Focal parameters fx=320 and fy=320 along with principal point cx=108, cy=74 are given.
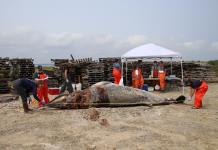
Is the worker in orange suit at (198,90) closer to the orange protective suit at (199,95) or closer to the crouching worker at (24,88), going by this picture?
the orange protective suit at (199,95)

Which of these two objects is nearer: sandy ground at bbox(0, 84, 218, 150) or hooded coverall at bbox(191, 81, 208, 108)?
sandy ground at bbox(0, 84, 218, 150)

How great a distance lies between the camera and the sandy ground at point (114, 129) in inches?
262

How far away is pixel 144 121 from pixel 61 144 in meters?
2.87

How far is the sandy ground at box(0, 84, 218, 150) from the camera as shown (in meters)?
6.66

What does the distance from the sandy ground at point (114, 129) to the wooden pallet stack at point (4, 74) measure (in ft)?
24.6

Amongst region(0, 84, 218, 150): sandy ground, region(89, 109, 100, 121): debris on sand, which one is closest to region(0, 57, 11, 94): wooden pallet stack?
region(0, 84, 218, 150): sandy ground

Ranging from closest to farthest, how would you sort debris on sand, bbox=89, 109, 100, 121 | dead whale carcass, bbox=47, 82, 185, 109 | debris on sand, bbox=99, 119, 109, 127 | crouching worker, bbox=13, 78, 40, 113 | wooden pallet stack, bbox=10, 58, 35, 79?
debris on sand, bbox=99, 119, 109, 127, debris on sand, bbox=89, 109, 100, 121, crouching worker, bbox=13, 78, 40, 113, dead whale carcass, bbox=47, 82, 185, 109, wooden pallet stack, bbox=10, 58, 35, 79

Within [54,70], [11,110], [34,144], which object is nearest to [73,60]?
[54,70]

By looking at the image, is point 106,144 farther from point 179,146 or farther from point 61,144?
point 179,146

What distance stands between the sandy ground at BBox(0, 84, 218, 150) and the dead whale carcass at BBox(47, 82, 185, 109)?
0.52 m

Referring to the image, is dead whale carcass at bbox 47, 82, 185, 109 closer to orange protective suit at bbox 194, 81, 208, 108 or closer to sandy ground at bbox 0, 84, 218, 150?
sandy ground at bbox 0, 84, 218, 150

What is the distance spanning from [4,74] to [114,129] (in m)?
12.2

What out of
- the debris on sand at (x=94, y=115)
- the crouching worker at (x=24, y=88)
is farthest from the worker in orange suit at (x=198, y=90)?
the crouching worker at (x=24, y=88)

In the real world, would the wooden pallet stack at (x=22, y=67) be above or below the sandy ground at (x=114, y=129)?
above
